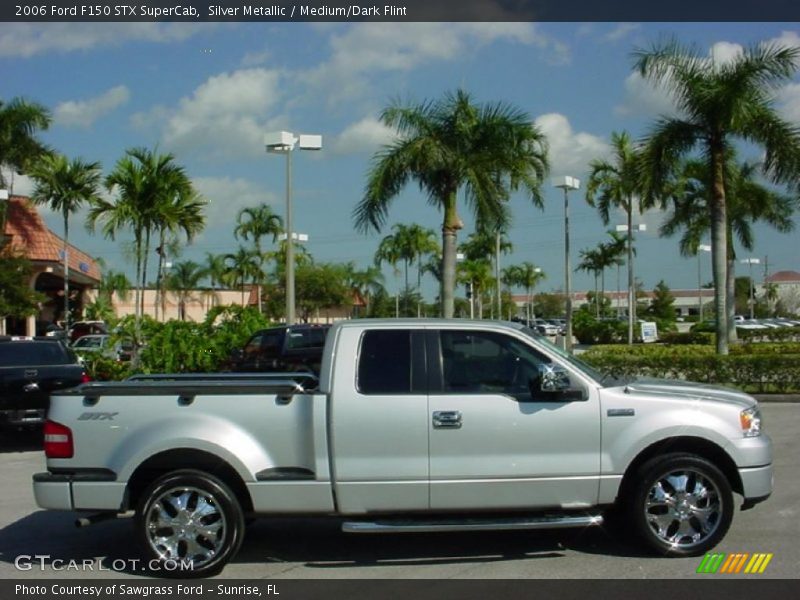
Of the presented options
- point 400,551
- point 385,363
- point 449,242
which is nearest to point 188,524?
point 400,551

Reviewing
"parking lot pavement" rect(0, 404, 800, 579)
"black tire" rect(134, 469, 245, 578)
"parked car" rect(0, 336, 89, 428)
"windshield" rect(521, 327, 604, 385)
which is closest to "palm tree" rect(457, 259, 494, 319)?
"parked car" rect(0, 336, 89, 428)

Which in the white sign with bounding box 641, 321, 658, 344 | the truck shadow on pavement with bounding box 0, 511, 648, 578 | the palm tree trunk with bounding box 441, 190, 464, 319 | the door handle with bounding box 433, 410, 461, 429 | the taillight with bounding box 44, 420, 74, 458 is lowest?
the truck shadow on pavement with bounding box 0, 511, 648, 578

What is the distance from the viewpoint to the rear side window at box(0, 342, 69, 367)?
45.5ft

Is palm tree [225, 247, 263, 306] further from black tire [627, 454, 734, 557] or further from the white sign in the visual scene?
black tire [627, 454, 734, 557]

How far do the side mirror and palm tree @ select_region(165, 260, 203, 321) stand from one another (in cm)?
5916

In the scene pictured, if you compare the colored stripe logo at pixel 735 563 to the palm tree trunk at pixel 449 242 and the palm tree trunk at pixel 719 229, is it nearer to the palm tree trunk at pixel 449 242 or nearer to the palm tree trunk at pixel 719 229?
the palm tree trunk at pixel 449 242

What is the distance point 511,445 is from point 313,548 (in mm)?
1978

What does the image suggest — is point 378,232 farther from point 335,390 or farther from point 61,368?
point 335,390

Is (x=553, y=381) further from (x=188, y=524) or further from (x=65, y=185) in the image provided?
(x=65, y=185)

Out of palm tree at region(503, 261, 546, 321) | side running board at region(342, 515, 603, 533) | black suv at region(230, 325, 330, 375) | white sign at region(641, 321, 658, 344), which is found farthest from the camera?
palm tree at region(503, 261, 546, 321)
